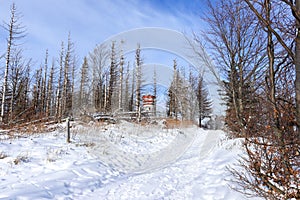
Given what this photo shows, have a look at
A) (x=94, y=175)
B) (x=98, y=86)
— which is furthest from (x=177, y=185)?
(x=98, y=86)

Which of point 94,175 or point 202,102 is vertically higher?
point 202,102

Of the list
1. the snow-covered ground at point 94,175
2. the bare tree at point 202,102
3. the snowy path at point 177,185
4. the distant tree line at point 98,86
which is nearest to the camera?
the snow-covered ground at point 94,175

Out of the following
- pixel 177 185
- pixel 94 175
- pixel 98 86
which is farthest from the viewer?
pixel 98 86

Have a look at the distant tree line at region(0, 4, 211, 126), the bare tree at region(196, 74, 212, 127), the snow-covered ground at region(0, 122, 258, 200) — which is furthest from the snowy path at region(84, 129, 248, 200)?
the bare tree at region(196, 74, 212, 127)

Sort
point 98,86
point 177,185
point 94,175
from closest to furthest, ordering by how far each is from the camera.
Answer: point 177,185
point 94,175
point 98,86

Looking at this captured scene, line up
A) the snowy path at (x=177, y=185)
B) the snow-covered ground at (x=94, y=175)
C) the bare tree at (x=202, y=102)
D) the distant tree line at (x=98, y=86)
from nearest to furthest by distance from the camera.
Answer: the snow-covered ground at (x=94, y=175) → the snowy path at (x=177, y=185) → the distant tree line at (x=98, y=86) → the bare tree at (x=202, y=102)

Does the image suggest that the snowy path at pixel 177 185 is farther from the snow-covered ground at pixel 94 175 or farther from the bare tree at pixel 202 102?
the bare tree at pixel 202 102

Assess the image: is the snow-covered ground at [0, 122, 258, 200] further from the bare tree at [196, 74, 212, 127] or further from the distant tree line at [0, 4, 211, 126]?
the bare tree at [196, 74, 212, 127]

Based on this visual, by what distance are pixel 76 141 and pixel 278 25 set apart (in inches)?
283

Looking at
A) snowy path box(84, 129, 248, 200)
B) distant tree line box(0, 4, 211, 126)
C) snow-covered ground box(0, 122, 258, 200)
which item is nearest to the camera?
snow-covered ground box(0, 122, 258, 200)

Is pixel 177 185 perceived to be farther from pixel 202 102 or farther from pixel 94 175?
pixel 202 102

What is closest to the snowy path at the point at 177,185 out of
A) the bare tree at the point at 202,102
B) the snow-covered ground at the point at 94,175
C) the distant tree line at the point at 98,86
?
the snow-covered ground at the point at 94,175

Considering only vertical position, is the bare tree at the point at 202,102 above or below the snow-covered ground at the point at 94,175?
above

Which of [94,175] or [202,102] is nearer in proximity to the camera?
[94,175]
